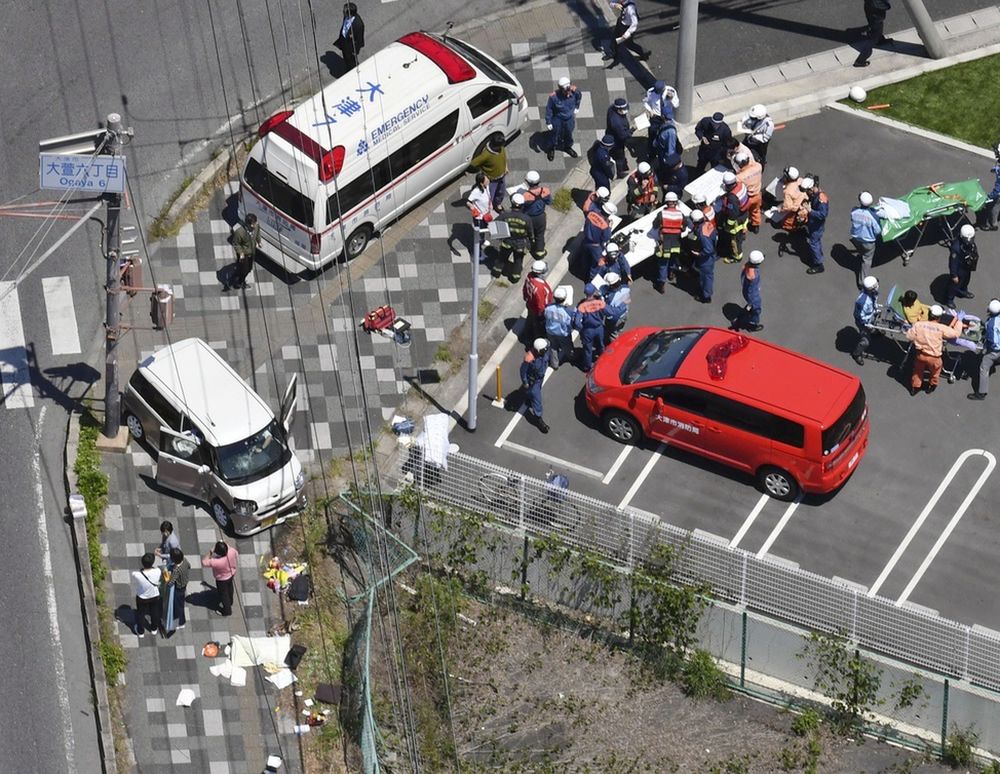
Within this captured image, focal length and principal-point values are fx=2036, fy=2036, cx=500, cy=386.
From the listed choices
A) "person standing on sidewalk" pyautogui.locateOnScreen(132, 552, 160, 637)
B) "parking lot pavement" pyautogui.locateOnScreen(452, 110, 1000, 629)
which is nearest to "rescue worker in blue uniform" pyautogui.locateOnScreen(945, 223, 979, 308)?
"parking lot pavement" pyautogui.locateOnScreen(452, 110, 1000, 629)

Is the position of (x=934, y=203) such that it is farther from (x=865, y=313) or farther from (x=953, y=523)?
(x=953, y=523)

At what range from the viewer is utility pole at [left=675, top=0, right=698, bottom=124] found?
3406 cm

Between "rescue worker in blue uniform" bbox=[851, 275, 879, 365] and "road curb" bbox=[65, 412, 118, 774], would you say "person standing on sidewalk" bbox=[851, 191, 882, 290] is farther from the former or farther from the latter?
"road curb" bbox=[65, 412, 118, 774]

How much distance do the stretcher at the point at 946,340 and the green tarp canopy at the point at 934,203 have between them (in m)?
1.09

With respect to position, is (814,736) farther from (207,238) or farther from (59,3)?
(59,3)

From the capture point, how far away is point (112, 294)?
2950cm

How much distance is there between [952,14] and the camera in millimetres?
37750

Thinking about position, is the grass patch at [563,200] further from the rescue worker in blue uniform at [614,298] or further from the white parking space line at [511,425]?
the white parking space line at [511,425]

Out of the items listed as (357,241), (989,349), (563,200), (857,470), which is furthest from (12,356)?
(989,349)

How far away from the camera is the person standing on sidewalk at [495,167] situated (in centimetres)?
3366

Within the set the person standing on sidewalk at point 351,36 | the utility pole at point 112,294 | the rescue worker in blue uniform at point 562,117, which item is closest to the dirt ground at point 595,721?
the utility pole at point 112,294

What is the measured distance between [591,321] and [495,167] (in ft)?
12.8

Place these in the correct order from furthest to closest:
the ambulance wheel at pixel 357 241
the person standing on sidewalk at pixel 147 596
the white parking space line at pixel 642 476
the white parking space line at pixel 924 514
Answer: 1. the ambulance wheel at pixel 357 241
2. the white parking space line at pixel 642 476
3. the white parking space line at pixel 924 514
4. the person standing on sidewalk at pixel 147 596

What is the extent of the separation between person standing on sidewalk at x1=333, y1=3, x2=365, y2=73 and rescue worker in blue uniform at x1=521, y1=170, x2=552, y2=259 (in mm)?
4420
